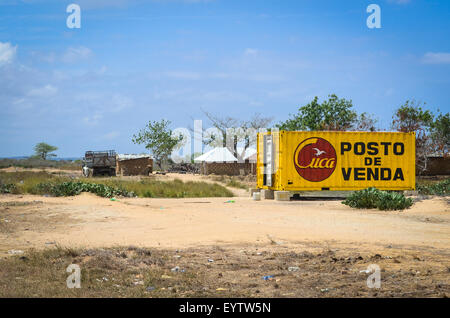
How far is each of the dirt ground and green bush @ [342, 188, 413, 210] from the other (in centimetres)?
40

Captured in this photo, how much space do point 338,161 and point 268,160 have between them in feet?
9.82

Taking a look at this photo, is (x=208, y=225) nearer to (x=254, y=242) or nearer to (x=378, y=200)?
(x=254, y=242)

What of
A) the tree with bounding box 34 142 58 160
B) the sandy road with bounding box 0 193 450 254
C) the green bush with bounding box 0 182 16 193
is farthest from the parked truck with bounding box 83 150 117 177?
the tree with bounding box 34 142 58 160

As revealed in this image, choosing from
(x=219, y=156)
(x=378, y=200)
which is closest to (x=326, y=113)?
(x=219, y=156)

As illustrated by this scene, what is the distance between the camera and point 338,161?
67.7 feet

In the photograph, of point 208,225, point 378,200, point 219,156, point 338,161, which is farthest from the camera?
point 219,156

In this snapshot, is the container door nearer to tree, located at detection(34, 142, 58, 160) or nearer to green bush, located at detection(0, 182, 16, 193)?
green bush, located at detection(0, 182, 16, 193)

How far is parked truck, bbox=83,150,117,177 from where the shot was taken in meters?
39.4

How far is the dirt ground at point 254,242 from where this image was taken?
6410 millimetres

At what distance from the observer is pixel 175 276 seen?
6910 mm
